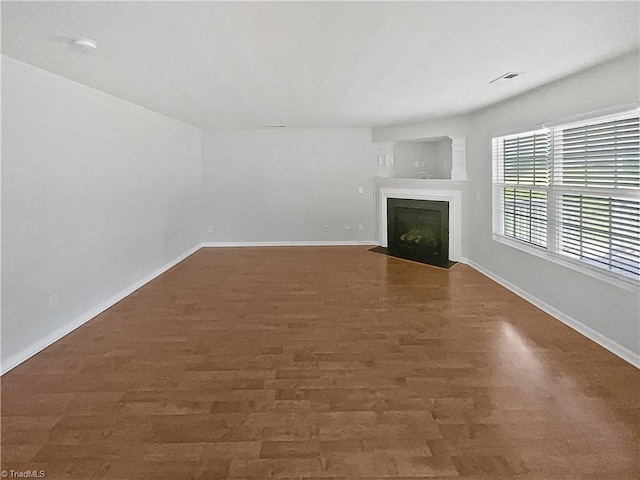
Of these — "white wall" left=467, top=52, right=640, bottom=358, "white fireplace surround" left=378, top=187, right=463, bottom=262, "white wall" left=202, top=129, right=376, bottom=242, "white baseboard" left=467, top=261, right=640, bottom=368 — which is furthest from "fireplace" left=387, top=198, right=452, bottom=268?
"white baseboard" left=467, top=261, right=640, bottom=368

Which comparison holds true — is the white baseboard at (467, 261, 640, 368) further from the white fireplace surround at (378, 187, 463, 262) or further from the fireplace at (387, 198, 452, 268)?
the fireplace at (387, 198, 452, 268)

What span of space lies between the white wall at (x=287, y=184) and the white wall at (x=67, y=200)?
226 cm

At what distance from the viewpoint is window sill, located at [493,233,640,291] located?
2.92 metres

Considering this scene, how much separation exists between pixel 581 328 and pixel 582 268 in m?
0.53

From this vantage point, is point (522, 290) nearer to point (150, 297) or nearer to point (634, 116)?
point (634, 116)

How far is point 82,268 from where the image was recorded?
12.2 feet

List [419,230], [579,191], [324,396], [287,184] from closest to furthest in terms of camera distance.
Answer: [324,396] < [579,191] < [419,230] < [287,184]

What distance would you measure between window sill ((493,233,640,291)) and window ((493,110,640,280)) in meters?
0.02

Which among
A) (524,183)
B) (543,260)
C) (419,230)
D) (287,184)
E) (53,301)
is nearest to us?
(53,301)

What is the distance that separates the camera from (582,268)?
342 centimetres

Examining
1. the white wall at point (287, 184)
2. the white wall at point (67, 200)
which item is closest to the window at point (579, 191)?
the white wall at point (287, 184)

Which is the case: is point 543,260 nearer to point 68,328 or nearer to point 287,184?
point 68,328

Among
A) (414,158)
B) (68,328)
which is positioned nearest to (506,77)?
(414,158)

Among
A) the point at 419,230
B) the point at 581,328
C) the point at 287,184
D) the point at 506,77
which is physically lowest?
the point at 581,328
